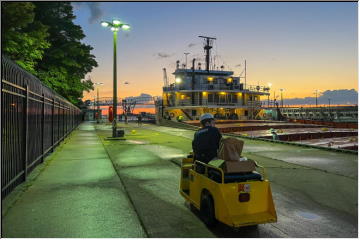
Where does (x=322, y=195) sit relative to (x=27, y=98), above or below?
below

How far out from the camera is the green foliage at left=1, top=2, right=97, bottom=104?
1389 cm

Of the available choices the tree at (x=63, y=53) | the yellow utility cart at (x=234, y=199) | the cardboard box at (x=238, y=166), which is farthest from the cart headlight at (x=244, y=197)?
the tree at (x=63, y=53)

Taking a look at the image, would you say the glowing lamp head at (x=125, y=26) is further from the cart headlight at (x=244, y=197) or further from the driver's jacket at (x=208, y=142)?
the cart headlight at (x=244, y=197)

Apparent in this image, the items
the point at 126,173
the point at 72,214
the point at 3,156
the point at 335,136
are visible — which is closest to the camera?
the point at 72,214

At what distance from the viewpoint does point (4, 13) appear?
44.3 ft

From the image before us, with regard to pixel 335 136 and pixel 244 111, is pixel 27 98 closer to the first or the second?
pixel 335 136

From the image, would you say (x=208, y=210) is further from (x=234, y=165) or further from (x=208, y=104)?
(x=208, y=104)

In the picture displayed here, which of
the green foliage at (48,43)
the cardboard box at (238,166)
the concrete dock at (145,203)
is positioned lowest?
the concrete dock at (145,203)

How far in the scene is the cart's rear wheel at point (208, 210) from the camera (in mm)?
4648

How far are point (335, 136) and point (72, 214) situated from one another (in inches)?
1189

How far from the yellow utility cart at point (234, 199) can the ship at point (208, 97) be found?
142ft

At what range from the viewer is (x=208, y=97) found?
51.1 m

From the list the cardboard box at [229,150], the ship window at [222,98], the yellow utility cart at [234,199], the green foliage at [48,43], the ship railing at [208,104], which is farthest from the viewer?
the ship window at [222,98]

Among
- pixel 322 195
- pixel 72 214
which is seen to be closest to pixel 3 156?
pixel 72 214
